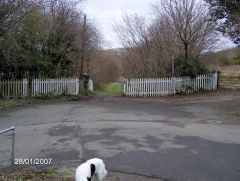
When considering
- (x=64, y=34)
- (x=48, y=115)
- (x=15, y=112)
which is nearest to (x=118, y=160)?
(x=48, y=115)

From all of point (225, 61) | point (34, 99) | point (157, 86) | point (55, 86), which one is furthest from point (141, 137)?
point (225, 61)

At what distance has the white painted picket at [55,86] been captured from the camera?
14930 millimetres

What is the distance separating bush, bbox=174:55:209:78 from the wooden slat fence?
10.4m

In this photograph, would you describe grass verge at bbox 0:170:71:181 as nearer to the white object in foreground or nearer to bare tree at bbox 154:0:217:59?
the white object in foreground

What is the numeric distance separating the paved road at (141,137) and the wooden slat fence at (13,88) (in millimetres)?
3234

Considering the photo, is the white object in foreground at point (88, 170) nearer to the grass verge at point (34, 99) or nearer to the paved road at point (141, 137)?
the paved road at point (141, 137)

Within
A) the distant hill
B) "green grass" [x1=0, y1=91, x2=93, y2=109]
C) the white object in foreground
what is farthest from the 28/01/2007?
the distant hill

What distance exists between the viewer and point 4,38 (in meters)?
13.0

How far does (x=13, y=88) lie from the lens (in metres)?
14.7

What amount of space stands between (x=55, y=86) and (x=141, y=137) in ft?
32.9

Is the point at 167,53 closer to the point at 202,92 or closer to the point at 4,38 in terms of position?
the point at 202,92

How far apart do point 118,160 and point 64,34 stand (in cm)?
1355

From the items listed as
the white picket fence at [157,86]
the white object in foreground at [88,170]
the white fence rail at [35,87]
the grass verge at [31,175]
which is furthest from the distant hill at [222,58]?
the white object in foreground at [88,170]

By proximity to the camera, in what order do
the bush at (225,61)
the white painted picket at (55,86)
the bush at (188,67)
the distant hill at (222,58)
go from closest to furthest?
the white painted picket at (55,86)
the bush at (188,67)
the distant hill at (222,58)
the bush at (225,61)
